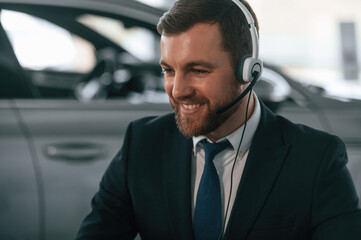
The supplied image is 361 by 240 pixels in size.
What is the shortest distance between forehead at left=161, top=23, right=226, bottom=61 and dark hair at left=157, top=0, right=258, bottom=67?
15 mm

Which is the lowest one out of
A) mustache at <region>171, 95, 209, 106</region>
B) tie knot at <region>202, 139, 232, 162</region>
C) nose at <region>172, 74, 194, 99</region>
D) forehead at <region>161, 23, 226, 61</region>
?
tie knot at <region>202, 139, 232, 162</region>

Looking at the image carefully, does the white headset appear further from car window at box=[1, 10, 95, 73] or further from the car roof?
car window at box=[1, 10, 95, 73]

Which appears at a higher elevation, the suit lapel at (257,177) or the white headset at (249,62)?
the white headset at (249,62)

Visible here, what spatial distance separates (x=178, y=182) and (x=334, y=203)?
19.1 inches

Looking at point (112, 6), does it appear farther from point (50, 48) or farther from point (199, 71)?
point (50, 48)

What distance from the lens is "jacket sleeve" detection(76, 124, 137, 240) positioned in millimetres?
1629

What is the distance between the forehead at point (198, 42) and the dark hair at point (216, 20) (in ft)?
0.05

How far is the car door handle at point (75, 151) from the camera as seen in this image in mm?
2215

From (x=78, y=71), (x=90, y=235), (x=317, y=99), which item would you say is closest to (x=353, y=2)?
(x=78, y=71)

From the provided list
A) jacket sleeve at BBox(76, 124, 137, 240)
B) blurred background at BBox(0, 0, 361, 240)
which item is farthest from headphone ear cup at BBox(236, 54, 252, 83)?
blurred background at BBox(0, 0, 361, 240)

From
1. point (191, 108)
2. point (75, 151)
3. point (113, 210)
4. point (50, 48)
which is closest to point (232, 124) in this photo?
point (191, 108)

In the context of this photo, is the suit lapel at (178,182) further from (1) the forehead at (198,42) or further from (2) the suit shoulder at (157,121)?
(1) the forehead at (198,42)

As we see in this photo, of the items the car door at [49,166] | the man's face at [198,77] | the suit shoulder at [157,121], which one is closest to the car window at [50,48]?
the car door at [49,166]

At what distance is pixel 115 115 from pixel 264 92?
70 centimetres
